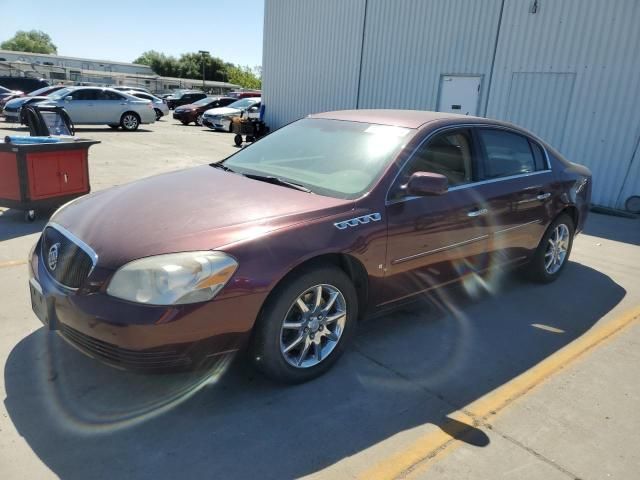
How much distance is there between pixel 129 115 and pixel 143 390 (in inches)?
730

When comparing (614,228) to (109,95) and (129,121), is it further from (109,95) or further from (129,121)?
(109,95)

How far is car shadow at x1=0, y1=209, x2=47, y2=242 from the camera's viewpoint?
566 centimetres

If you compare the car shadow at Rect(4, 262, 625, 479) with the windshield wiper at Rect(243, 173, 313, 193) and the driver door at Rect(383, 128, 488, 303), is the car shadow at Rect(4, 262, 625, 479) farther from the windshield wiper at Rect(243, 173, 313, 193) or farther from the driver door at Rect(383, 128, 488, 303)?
the windshield wiper at Rect(243, 173, 313, 193)

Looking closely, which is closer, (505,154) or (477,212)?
(477,212)

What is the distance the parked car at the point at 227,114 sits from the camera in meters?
20.9

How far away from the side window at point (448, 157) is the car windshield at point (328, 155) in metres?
0.16

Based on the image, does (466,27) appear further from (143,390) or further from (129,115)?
(129,115)

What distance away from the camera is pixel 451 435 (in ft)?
8.59

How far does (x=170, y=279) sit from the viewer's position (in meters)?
2.40

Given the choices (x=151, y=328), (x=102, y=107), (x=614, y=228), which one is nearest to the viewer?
(x=151, y=328)

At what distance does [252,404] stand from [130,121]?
1884 centimetres

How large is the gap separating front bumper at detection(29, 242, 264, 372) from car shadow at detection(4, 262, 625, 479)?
13.3 inches

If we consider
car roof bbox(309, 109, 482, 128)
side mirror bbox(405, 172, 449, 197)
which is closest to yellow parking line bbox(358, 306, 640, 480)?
side mirror bbox(405, 172, 449, 197)

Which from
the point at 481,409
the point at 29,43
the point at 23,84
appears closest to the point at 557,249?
the point at 481,409
